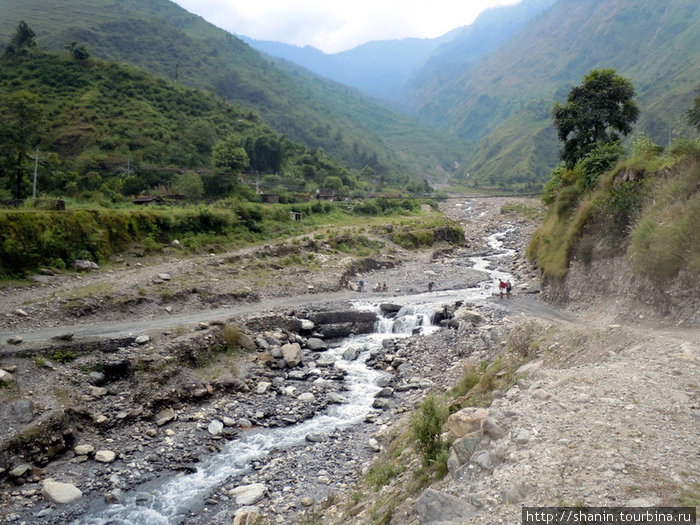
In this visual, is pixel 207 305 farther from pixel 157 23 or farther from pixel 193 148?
pixel 157 23

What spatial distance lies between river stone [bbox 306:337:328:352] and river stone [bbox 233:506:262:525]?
12990 millimetres

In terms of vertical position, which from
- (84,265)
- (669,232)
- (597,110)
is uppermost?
(597,110)

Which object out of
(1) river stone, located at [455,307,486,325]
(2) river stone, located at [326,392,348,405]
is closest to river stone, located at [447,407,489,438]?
(2) river stone, located at [326,392,348,405]

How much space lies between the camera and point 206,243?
39.1 metres

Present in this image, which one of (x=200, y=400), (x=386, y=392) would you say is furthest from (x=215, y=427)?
(x=386, y=392)

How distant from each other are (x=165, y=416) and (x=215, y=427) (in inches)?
80.8

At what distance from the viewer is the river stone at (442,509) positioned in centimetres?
649

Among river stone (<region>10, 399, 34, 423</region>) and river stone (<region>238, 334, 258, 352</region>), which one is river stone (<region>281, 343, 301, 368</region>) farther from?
river stone (<region>10, 399, 34, 423</region>)

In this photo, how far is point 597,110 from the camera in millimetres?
30000

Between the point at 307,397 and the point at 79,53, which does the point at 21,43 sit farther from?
the point at 307,397

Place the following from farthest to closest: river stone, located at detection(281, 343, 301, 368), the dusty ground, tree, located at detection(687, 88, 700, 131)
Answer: river stone, located at detection(281, 343, 301, 368)
tree, located at detection(687, 88, 700, 131)
the dusty ground

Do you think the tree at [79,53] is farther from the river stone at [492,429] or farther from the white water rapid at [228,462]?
the river stone at [492,429]

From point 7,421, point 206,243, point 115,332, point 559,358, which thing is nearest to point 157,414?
point 7,421

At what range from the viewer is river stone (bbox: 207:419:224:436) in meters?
15.1
